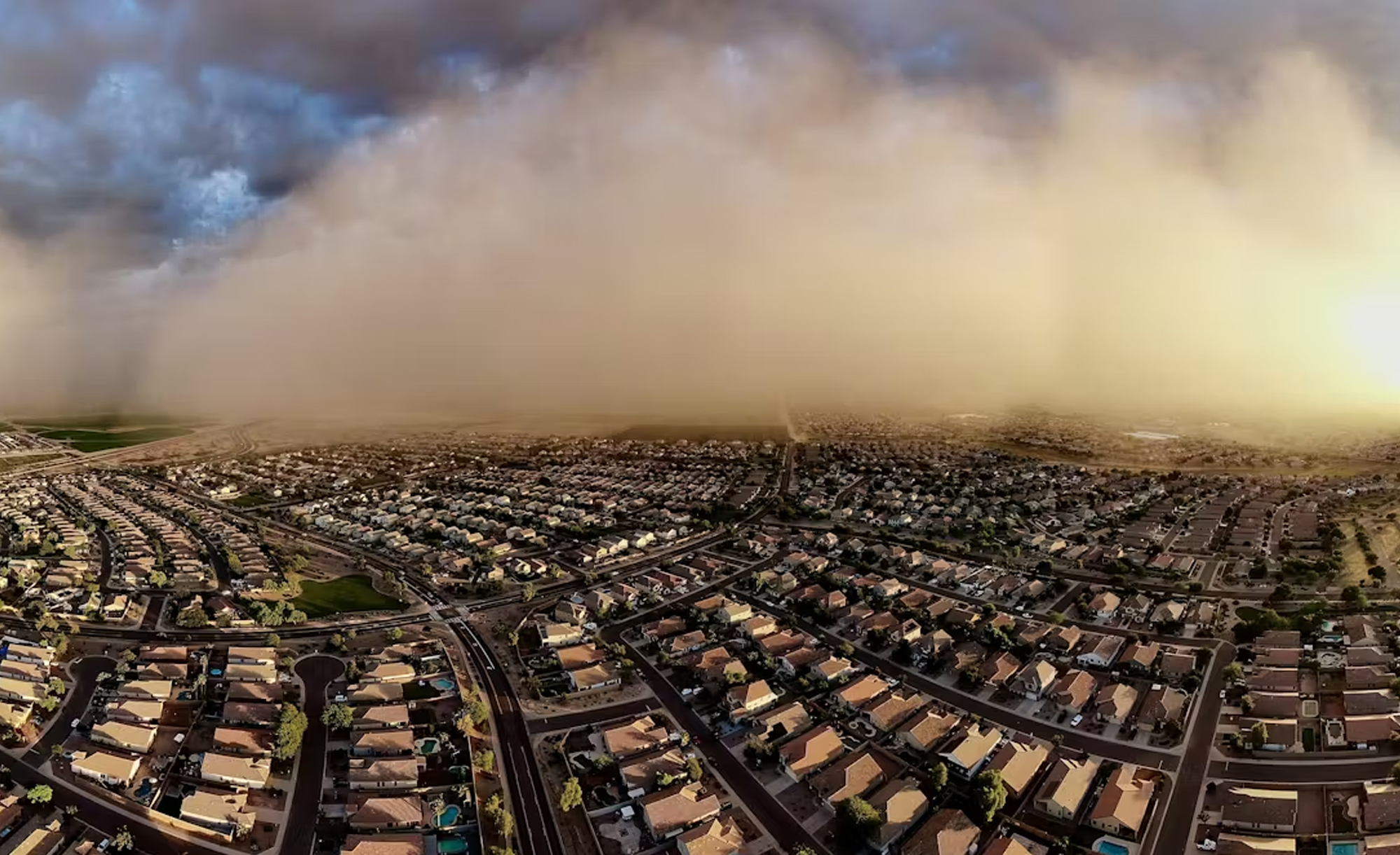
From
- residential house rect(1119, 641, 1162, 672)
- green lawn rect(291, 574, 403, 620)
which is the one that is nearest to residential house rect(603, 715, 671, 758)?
green lawn rect(291, 574, 403, 620)

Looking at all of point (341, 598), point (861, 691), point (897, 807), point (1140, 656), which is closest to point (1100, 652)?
point (1140, 656)

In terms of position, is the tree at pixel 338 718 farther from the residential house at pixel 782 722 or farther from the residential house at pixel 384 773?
the residential house at pixel 782 722

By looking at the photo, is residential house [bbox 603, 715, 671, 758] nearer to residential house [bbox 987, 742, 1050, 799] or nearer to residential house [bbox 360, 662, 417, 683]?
residential house [bbox 360, 662, 417, 683]

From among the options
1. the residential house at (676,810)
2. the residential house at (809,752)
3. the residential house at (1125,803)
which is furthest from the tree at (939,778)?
the residential house at (676,810)

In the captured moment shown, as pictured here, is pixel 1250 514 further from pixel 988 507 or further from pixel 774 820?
pixel 774 820

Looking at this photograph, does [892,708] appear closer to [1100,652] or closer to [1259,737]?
[1100,652]

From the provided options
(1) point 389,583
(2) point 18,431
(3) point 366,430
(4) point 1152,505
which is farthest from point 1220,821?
(2) point 18,431

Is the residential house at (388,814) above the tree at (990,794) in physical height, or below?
below
